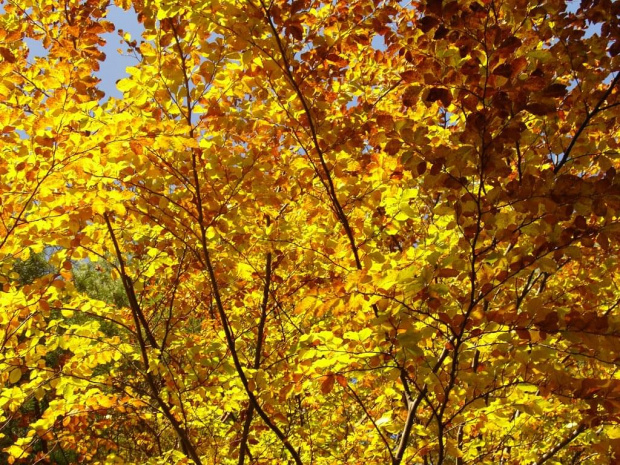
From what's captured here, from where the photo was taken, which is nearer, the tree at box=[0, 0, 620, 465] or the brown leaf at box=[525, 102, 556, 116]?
the brown leaf at box=[525, 102, 556, 116]

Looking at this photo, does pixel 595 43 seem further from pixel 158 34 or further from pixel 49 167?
pixel 49 167

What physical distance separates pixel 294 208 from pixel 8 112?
1.89 metres

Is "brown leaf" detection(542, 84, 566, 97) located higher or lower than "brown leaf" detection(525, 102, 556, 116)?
higher

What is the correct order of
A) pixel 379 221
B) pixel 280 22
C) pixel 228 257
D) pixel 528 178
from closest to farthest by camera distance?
pixel 528 178, pixel 280 22, pixel 379 221, pixel 228 257

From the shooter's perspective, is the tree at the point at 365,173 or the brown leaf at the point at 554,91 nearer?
the brown leaf at the point at 554,91

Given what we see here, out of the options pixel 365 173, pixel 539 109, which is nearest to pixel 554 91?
pixel 539 109

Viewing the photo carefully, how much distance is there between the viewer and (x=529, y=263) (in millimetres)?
1648

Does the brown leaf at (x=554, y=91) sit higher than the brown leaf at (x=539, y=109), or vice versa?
the brown leaf at (x=554, y=91)

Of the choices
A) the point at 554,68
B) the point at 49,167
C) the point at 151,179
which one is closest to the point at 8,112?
the point at 49,167

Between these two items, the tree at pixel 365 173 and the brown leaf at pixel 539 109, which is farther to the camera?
the tree at pixel 365 173

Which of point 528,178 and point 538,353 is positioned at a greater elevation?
point 528,178

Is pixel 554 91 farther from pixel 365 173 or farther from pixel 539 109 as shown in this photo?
pixel 365 173

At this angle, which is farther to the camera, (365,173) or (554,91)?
(365,173)

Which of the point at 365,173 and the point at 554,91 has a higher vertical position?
the point at 365,173
